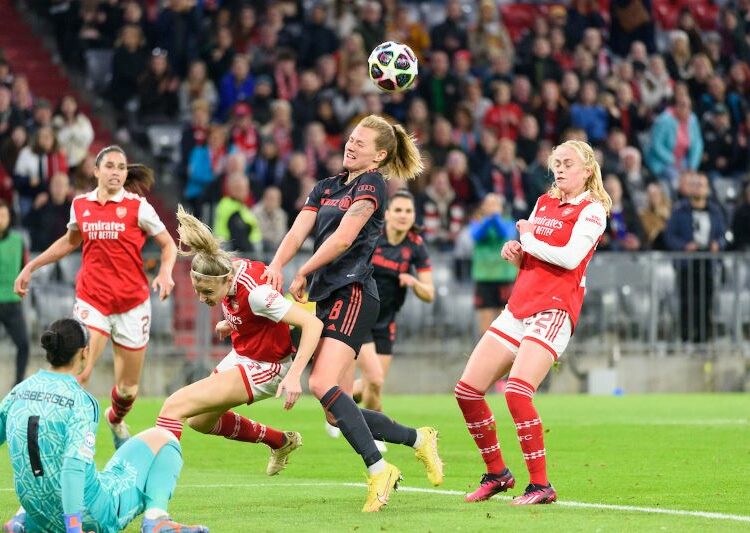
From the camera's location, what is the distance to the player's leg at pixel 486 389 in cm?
988

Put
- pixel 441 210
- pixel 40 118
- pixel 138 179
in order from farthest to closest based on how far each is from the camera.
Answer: pixel 441 210 < pixel 40 118 < pixel 138 179

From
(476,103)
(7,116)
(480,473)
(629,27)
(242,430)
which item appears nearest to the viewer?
(242,430)

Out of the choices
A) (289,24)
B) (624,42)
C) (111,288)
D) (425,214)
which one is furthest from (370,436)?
(624,42)

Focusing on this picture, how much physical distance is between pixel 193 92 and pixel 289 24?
8.76ft

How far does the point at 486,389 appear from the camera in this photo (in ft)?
32.6

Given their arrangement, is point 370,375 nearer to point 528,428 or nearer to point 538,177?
point 528,428

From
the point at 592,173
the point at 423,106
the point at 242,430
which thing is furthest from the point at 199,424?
the point at 423,106

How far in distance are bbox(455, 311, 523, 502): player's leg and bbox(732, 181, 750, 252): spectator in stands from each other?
14.2 metres

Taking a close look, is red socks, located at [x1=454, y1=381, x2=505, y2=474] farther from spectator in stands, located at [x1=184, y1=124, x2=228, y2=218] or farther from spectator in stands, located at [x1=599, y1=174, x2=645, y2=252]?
spectator in stands, located at [x1=184, y1=124, x2=228, y2=218]

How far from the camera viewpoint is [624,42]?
28.2m

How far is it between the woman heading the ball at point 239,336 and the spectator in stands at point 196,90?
1461cm

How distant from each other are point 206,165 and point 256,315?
43.9 feet

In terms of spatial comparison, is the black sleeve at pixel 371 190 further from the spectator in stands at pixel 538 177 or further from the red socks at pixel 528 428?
the spectator in stands at pixel 538 177

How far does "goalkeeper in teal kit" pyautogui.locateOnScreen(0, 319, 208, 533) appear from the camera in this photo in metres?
7.32
